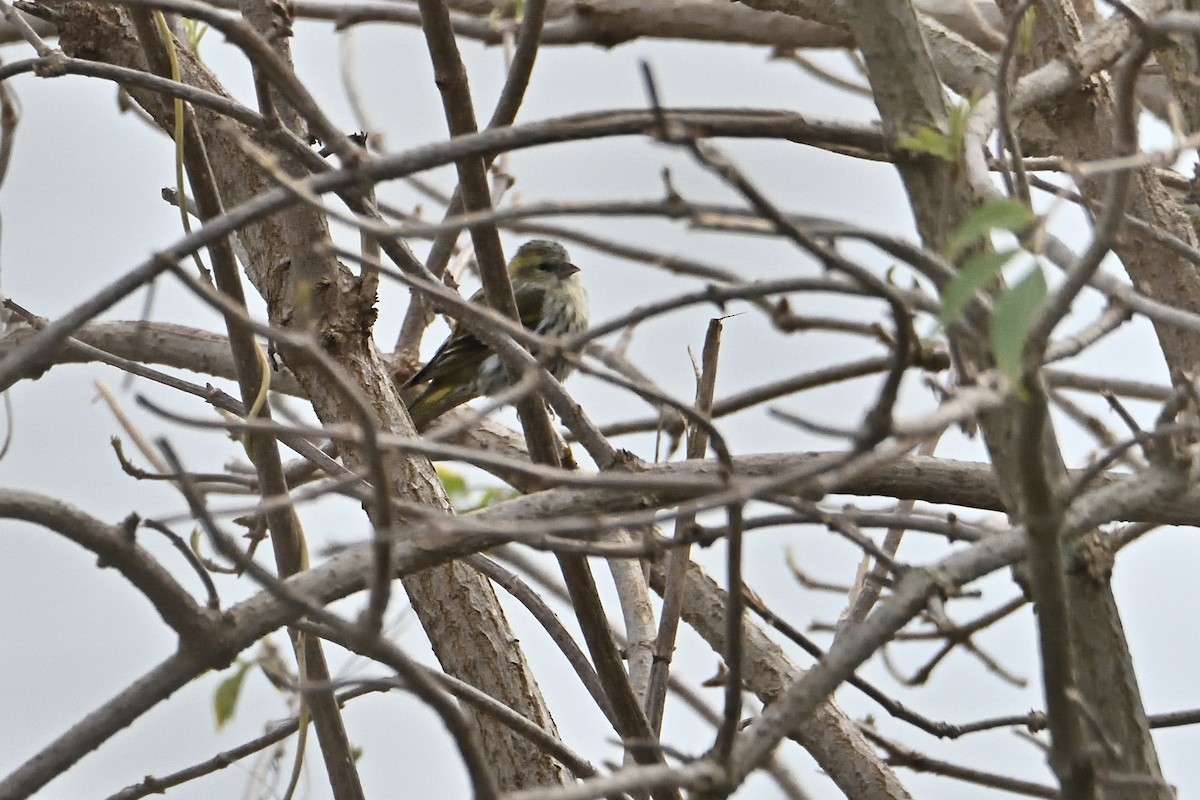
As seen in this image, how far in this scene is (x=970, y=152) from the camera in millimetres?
1500

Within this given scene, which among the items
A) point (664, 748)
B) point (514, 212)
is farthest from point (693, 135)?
point (664, 748)

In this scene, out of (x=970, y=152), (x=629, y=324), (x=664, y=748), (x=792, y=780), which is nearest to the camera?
(x=629, y=324)

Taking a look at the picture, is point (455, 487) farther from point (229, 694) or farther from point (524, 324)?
point (524, 324)

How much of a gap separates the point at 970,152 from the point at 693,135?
0.51 metres

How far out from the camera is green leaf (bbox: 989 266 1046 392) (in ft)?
3.10

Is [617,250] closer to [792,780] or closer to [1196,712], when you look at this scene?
[1196,712]

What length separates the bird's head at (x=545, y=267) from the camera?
7.05 metres

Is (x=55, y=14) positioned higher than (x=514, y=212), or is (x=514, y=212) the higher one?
(x=55, y=14)

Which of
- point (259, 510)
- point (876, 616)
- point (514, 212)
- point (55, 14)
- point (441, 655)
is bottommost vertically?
point (876, 616)

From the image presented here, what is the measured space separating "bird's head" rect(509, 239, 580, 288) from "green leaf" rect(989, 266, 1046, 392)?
19.9 ft

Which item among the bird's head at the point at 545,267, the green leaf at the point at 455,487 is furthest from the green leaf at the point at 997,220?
the bird's head at the point at 545,267

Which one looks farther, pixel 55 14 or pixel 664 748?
pixel 55 14

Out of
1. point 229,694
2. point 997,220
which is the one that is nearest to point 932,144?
point 997,220

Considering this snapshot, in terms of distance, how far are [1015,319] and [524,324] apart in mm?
5574
